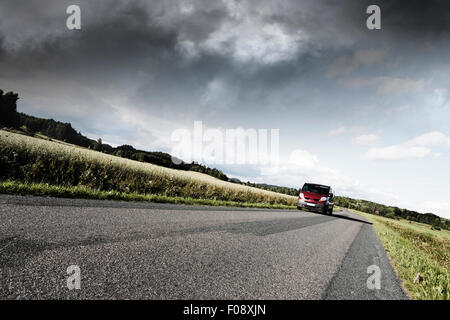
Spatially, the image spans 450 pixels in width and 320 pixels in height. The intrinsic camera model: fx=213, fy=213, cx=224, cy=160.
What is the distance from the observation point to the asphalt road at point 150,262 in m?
2.30

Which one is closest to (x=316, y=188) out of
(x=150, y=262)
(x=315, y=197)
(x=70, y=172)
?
(x=315, y=197)

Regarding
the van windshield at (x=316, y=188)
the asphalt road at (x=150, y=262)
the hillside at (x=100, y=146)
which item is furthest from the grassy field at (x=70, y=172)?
the hillside at (x=100, y=146)

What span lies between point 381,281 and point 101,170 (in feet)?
37.0

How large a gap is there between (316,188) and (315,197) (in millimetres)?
1251

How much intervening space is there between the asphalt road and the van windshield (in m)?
13.8

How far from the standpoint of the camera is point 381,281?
4141mm

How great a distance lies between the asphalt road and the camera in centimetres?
230

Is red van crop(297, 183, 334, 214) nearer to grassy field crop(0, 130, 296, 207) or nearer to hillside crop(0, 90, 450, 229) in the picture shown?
grassy field crop(0, 130, 296, 207)

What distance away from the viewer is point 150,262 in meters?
3.05

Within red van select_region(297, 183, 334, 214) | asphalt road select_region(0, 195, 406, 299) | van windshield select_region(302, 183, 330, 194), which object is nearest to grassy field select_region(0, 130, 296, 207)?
asphalt road select_region(0, 195, 406, 299)

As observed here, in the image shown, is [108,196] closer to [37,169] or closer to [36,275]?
[37,169]
